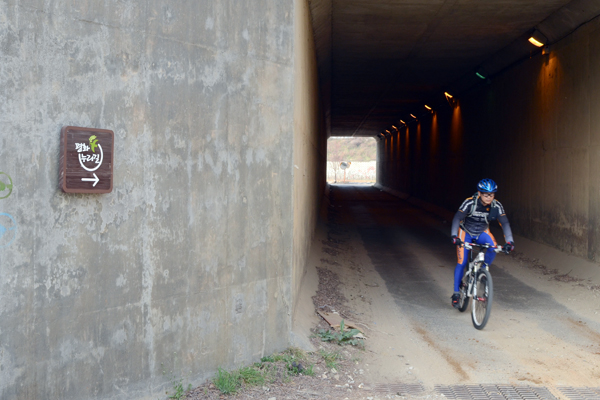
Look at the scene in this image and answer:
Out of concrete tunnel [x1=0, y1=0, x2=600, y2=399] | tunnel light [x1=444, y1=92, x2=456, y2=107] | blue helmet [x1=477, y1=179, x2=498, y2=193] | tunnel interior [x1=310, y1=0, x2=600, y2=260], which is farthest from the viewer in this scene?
tunnel light [x1=444, y1=92, x2=456, y2=107]

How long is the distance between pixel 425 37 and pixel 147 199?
10718 mm

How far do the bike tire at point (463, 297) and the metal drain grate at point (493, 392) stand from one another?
8.97ft

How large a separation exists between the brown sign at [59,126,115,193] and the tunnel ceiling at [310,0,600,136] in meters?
6.27

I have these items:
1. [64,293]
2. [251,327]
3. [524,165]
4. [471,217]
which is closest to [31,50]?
[64,293]

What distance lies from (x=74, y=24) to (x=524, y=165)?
1230 cm

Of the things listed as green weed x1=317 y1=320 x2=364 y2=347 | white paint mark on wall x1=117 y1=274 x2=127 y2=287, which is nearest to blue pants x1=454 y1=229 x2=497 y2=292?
green weed x1=317 y1=320 x2=364 y2=347

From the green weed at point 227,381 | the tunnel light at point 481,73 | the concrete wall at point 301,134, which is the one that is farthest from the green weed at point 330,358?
the tunnel light at point 481,73

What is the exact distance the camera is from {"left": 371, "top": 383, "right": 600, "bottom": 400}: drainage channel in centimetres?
494

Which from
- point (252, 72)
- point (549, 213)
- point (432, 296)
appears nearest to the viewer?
point (252, 72)

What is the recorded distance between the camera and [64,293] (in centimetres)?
403

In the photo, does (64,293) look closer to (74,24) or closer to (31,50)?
(31,50)

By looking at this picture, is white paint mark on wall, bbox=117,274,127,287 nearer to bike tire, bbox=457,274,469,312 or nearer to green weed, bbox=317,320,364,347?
green weed, bbox=317,320,364,347

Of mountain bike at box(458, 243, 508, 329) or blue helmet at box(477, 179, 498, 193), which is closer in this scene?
mountain bike at box(458, 243, 508, 329)

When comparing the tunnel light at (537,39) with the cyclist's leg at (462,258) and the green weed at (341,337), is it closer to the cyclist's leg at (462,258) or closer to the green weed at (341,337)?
the cyclist's leg at (462,258)
